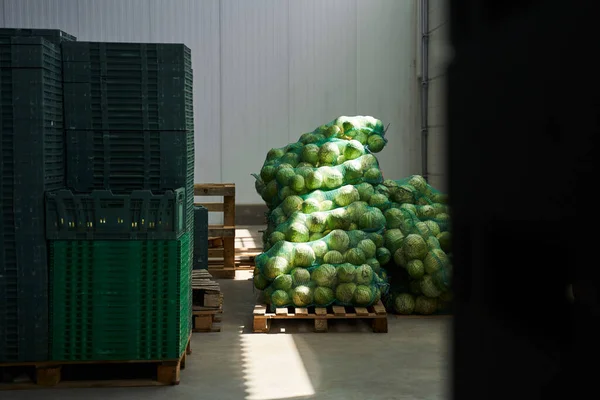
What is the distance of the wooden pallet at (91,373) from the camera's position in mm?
5777

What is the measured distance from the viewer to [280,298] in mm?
7926

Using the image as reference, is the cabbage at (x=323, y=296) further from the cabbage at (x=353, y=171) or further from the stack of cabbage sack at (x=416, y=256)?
the cabbage at (x=353, y=171)

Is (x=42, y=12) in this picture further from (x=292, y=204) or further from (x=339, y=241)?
(x=339, y=241)

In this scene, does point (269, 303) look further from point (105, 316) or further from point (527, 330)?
point (527, 330)

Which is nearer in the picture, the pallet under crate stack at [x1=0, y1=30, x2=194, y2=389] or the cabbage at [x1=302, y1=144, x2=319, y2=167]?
the pallet under crate stack at [x1=0, y1=30, x2=194, y2=389]

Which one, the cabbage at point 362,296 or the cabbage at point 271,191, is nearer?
the cabbage at point 362,296

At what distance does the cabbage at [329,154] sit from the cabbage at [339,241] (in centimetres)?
112

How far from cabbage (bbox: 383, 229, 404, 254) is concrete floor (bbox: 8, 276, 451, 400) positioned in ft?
2.58

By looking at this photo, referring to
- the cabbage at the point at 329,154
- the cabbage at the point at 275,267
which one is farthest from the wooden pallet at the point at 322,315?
the cabbage at the point at 329,154

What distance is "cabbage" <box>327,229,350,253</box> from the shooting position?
8188 mm

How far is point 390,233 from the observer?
28.9 feet

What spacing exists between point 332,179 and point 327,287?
1.40 meters

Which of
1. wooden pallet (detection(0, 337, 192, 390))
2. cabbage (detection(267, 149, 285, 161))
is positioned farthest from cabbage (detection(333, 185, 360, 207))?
wooden pallet (detection(0, 337, 192, 390))

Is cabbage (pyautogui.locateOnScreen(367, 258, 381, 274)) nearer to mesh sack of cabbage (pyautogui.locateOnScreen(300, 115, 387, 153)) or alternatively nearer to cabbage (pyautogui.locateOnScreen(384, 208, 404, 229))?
cabbage (pyautogui.locateOnScreen(384, 208, 404, 229))
